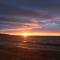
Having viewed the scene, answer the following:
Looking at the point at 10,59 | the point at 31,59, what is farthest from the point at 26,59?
the point at 10,59

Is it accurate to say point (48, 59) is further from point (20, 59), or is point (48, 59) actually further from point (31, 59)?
point (20, 59)

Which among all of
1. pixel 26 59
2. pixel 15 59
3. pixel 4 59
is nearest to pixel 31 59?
pixel 26 59

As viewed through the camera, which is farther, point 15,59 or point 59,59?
point 59,59

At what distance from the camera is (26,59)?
20750mm

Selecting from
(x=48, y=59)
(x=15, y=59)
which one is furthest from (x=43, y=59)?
(x=15, y=59)

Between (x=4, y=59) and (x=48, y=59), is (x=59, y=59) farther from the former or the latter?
(x=4, y=59)

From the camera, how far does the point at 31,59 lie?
2073 centimetres

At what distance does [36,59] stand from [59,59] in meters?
3.06

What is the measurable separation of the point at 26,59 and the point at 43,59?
7.11ft

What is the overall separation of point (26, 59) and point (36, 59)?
3.93ft

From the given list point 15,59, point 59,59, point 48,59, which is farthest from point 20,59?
point 59,59

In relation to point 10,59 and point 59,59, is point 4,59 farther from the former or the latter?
point 59,59

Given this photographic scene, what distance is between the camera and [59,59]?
21.8 metres

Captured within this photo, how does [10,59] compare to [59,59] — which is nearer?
[10,59]
